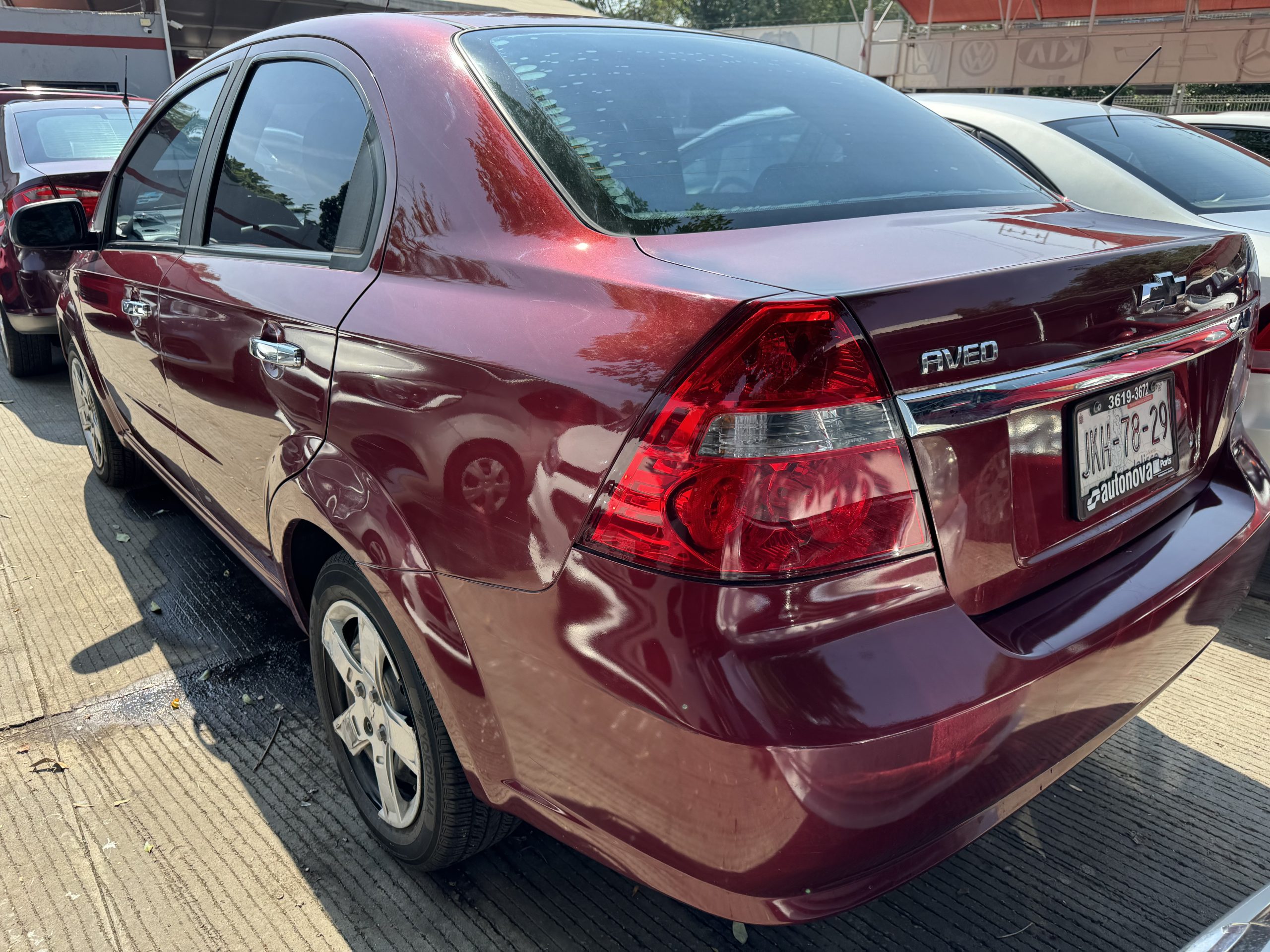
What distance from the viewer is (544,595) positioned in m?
1.44

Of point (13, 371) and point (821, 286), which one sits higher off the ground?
point (821, 286)

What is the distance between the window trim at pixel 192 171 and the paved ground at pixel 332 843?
1249 millimetres

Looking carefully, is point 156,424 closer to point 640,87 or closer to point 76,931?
point 76,931

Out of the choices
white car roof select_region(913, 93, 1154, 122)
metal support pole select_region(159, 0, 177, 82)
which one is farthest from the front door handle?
metal support pole select_region(159, 0, 177, 82)

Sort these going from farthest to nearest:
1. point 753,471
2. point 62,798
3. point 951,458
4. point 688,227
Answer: point 62,798 < point 688,227 < point 951,458 < point 753,471

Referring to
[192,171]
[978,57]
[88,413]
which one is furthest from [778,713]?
[978,57]

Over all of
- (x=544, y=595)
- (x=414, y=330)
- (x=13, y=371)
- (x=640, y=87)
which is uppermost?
(x=640, y=87)

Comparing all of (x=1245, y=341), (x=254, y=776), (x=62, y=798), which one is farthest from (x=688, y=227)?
(x=62, y=798)

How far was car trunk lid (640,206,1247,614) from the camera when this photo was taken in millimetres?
1354

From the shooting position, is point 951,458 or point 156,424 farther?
point 156,424

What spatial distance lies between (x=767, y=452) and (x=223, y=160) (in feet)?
6.61

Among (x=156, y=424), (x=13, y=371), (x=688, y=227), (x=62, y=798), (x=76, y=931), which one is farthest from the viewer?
(x=13, y=371)

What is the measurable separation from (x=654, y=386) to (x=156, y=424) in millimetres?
2470

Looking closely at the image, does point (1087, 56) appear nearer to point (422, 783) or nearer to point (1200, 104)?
point (1200, 104)
